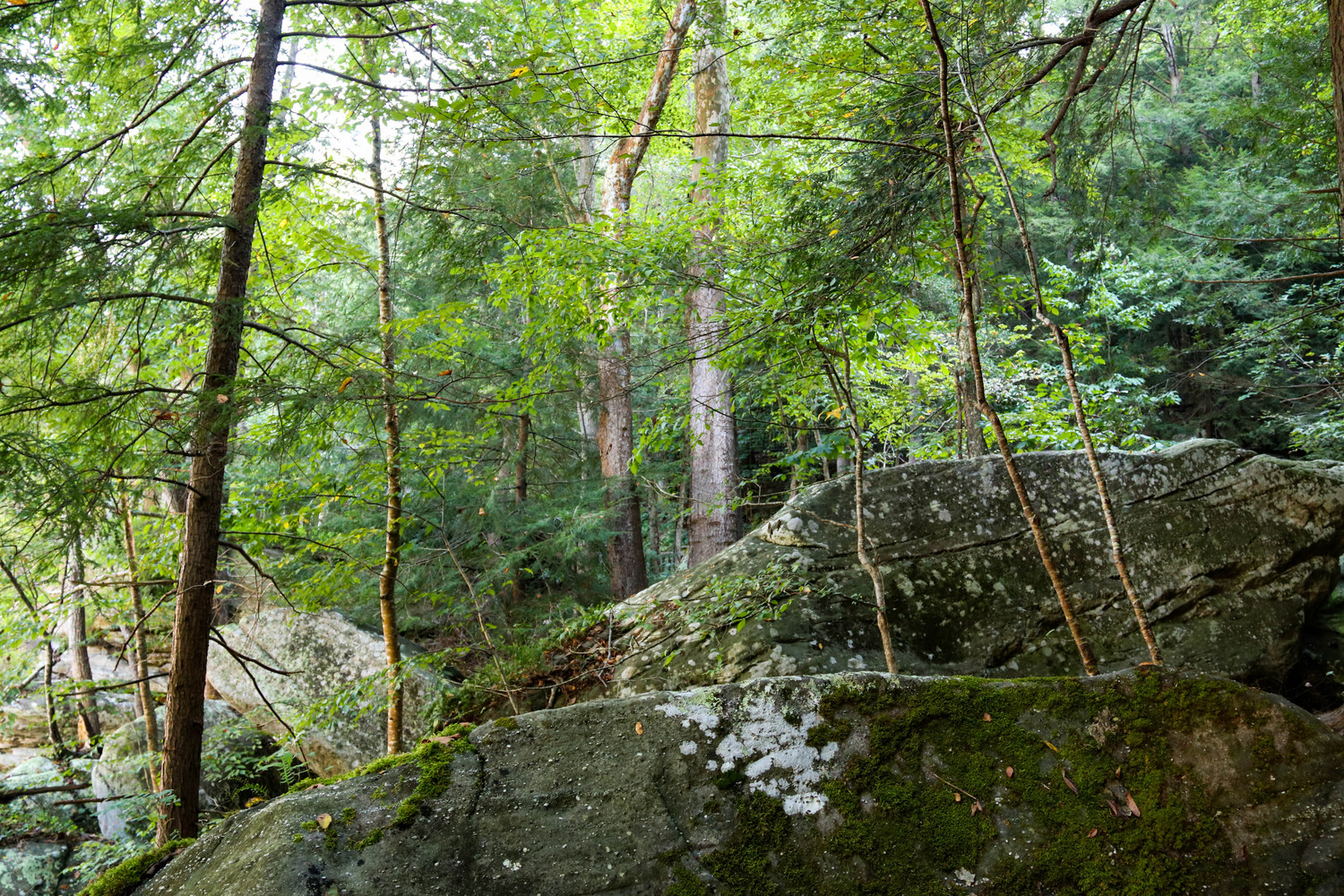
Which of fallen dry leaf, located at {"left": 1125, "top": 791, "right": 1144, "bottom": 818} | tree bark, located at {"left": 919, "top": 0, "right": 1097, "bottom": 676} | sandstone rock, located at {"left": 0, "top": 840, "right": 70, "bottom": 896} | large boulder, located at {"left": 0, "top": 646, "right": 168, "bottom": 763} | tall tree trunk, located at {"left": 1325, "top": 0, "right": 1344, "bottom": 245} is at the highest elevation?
tall tree trunk, located at {"left": 1325, "top": 0, "right": 1344, "bottom": 245}

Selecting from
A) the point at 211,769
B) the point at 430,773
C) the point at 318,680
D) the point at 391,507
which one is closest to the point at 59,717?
the point at 318,680

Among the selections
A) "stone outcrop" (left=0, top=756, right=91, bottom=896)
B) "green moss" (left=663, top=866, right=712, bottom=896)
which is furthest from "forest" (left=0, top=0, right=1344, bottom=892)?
"green moss" (left=663, top=866, right=712, bottom=896)

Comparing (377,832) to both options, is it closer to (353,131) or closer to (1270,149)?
(353,131)

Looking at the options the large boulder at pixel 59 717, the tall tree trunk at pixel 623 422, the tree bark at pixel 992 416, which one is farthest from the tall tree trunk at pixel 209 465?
the large boulder at pixel 59 717

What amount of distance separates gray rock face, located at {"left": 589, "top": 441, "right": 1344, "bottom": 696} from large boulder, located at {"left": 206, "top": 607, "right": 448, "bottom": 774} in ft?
8.95

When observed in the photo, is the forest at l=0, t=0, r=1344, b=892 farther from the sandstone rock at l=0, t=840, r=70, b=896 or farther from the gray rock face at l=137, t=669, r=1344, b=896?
the sandstone rock at l=0, t=840, r=70, b=896

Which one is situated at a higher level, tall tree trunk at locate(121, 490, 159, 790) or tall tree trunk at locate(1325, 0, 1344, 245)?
tall tree trunk at locate(1325, 0, 1344, 245)

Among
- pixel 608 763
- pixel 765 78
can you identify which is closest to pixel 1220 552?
pixel 608 763

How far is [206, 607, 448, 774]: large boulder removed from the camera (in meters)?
7.30

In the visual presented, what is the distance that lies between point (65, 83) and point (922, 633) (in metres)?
6.99

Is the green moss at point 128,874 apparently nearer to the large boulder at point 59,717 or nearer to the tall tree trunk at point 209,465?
the tall tree trunk at point 209,465

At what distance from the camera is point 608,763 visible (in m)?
2.45

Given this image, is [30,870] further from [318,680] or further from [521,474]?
[521,474]

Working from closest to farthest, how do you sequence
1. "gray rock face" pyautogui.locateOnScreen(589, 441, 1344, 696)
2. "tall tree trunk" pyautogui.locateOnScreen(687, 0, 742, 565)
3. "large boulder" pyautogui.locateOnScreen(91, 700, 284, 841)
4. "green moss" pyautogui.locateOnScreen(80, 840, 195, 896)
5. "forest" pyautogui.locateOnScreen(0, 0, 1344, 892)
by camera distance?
"green moss" pyautogui.locateOnScreen(80, 840, 195, 896) → "forest" pyautogui.locateOnScreen(0, 0, 1344, 892) → "gray rock face" pyautogui.locateOnScreen(589, 441, 1344, 696) → "large boulder" pyautogui.locateOnScreen(91, 700, 284, 841) → "tall tree trunk" pyautogui.locateOnScreen(687, 0, 742, 565)
